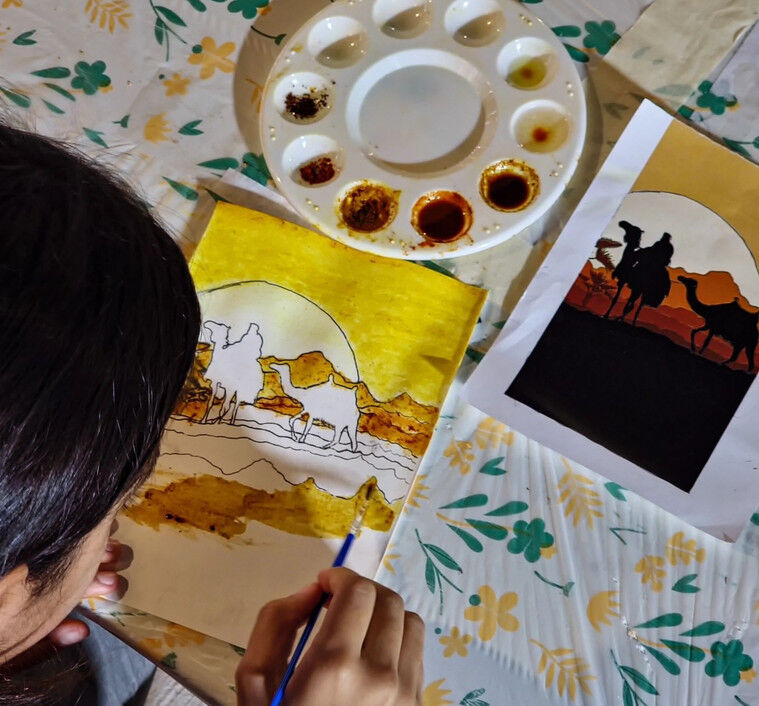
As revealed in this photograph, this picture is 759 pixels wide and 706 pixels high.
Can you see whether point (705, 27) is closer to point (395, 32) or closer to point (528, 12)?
point (528, 12)

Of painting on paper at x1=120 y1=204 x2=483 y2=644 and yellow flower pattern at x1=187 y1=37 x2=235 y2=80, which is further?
yellow flower pattern at x1=187 y1=37 x2=235 y2=80

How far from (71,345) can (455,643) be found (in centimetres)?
41

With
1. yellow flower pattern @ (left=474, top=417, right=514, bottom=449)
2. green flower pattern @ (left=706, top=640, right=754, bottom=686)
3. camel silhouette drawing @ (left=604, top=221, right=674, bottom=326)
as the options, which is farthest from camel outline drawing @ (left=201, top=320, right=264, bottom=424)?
green flower pattern @ (left=706, top=640, right=754, bottom=686)

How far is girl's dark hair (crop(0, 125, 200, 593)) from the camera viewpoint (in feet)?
1.15

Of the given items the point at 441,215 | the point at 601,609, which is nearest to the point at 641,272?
the point at 441,215

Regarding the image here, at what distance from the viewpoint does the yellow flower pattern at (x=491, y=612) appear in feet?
1.91

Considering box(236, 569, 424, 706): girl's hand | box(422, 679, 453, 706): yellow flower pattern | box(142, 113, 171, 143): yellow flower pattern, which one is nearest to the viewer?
box(236, 569, 424, 706): girl's hand

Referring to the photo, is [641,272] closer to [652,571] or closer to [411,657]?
[652,571]

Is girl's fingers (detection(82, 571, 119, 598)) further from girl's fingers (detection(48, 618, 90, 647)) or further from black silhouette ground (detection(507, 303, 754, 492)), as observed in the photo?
black silhouette ground (detection(507, 303, 754, 492))

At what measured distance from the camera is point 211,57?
72 cm

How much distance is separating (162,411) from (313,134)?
0.33 metres

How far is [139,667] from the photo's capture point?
2.07 feet

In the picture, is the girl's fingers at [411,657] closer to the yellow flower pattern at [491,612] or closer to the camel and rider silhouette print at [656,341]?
the yellow flower pattern at [491,612]

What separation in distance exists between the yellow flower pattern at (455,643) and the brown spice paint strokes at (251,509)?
0.36ft
